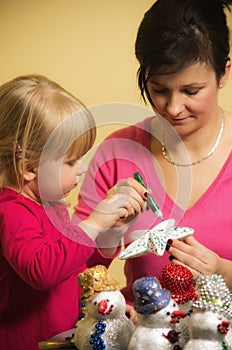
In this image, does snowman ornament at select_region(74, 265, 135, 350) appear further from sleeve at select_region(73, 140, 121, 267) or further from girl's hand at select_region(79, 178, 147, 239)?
sleeve at select_region(73, 140, 121, 267)

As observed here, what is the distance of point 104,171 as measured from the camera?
4.09 ft

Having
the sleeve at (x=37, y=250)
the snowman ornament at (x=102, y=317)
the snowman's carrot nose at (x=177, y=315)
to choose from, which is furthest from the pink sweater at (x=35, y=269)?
the snowman's carrot nose at (x=177, y=315)

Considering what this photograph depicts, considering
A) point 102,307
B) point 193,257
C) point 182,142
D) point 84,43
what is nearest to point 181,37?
point 182,142

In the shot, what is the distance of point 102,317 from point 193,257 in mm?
204

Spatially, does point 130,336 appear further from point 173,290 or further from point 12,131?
point 12,131

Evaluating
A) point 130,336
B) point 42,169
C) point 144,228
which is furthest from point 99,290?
point 144,228

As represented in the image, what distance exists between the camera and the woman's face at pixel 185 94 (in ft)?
3.44

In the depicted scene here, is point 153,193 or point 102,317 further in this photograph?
point 153,193

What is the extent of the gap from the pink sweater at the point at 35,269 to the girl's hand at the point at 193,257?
0.12m

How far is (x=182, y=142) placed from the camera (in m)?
1.22

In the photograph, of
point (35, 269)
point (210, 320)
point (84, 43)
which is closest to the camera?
point (210, 320)

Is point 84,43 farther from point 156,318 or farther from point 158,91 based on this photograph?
point 156,318

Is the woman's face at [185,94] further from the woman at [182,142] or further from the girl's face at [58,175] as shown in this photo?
the girl's face at [58,175]

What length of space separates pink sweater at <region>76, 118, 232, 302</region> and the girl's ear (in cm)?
20
